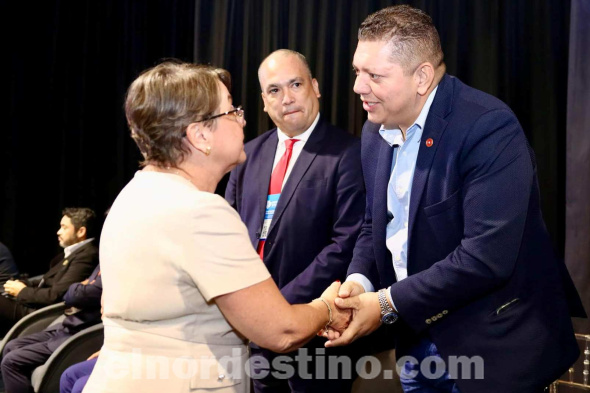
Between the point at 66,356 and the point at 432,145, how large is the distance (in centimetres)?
310

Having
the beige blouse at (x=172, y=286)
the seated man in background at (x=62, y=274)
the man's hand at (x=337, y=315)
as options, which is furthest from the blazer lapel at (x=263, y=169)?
the seated man in background at (x=62, y=274)

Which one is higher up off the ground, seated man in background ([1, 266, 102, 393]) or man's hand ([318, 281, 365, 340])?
man's hand ([318, 281, 365, 340])

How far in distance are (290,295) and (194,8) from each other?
4030mm

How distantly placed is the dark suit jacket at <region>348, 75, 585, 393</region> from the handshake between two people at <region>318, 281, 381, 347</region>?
120mm

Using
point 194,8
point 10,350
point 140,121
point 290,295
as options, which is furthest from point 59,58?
point 140,121

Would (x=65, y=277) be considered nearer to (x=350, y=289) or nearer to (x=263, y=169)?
(x=263, y=169)

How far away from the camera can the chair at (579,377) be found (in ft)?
10.1

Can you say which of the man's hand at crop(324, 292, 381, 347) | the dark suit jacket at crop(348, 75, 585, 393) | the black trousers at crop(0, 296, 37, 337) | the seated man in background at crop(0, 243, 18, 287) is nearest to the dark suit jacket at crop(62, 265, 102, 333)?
the black trousers at crop(0, 296, 37, 337)

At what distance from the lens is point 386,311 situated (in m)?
2.00

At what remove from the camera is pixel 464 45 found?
403cm

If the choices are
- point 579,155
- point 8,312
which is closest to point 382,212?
point 579,155

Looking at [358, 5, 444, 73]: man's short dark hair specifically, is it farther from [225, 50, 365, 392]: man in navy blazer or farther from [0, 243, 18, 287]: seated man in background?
[0, 243, 18, 287]: seated man in background

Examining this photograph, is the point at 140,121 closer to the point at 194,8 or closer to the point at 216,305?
the point at 216,305

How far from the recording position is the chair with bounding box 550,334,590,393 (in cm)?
307
